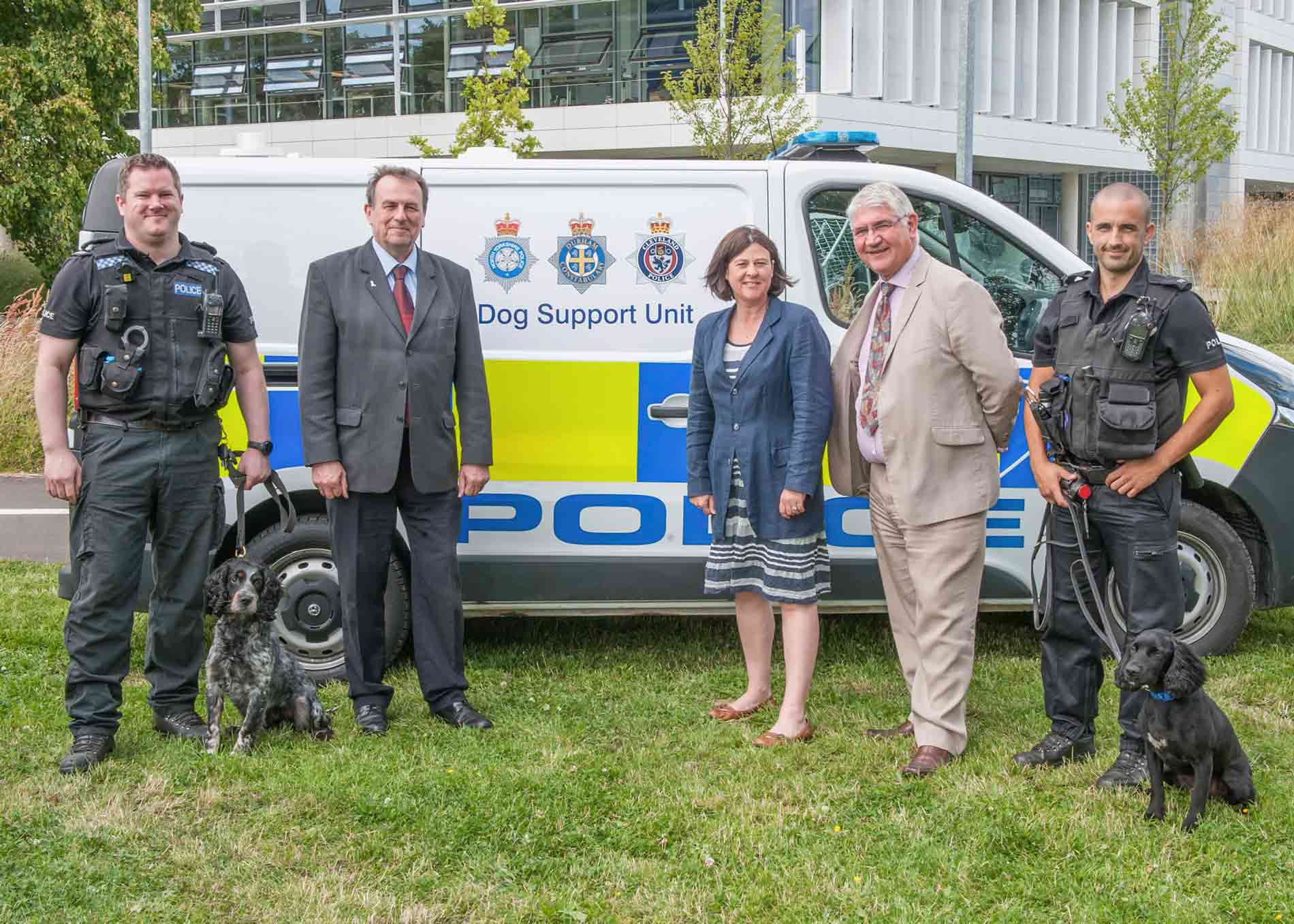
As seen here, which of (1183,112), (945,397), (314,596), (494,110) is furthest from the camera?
(1183,112)

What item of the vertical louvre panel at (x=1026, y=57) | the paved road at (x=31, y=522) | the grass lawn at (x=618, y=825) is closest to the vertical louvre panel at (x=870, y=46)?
the vertical louvre panel at (x=1026, y=57)

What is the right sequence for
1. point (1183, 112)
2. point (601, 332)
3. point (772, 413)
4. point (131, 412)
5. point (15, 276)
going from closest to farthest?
point (131, 412) < point (772, 413) < point (601, 332) < point (1183, 112) < point (15, 276)

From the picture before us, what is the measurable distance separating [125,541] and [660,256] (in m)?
2.30

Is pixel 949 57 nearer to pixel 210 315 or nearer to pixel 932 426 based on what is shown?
pixel 932 426

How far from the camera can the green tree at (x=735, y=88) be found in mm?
16938

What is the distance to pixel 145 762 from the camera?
4.41m

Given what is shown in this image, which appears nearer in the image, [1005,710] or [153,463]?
[153,463]

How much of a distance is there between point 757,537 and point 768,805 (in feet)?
3.32

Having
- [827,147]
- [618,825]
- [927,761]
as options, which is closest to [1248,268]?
[827,147]

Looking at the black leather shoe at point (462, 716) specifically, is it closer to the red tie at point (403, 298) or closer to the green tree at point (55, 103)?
the red tie at point (403, 298)

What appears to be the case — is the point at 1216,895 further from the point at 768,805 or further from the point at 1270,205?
the point at 1270,205

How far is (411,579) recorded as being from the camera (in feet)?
16.3

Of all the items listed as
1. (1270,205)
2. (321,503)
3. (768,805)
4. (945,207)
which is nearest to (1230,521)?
(945,207)

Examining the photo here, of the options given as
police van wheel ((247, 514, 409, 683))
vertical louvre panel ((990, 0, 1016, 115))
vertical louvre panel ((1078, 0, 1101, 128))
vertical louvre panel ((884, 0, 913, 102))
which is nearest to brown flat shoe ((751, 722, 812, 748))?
police van wheel ((247, 514, 409, 683))
